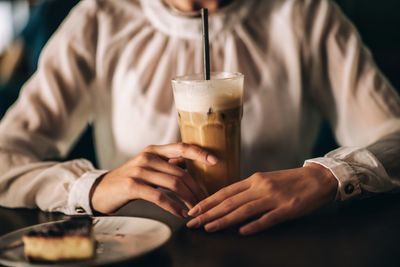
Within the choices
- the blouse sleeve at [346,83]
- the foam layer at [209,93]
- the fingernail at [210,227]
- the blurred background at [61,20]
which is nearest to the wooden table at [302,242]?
the fingernail at [210,227]

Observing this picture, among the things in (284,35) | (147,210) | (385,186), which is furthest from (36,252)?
(284,35)

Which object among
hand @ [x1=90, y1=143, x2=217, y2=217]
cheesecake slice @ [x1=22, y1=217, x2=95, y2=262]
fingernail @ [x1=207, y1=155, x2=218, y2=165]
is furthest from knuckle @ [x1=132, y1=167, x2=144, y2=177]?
cheesecake slice @ [x1=22, y1=217, x2=95, y2=262]

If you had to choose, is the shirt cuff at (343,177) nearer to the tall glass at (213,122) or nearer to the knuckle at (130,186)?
the tall glass at (213,122)

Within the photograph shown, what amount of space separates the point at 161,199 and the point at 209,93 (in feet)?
0.56

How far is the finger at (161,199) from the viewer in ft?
2.67

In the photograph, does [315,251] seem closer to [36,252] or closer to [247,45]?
[36,252]

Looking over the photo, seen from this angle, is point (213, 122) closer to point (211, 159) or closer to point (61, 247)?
point (211, 159)

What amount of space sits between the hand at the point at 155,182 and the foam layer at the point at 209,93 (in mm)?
66

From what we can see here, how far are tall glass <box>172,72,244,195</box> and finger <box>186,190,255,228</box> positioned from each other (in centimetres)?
8

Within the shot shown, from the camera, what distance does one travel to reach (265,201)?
80cm

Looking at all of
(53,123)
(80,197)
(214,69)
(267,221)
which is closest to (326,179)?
(267,221)

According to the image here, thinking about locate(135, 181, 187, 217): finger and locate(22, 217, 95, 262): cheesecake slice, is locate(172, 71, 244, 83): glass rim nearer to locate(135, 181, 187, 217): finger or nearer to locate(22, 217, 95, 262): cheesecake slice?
locate(135, 181, 187, 217): finger

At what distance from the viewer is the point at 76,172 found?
3.19 ft

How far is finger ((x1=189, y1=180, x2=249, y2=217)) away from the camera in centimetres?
80
